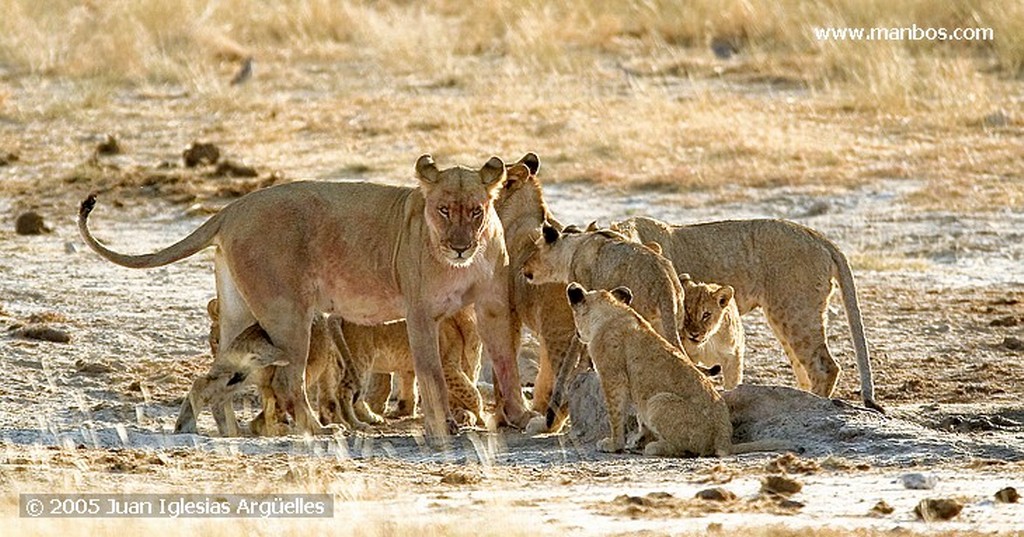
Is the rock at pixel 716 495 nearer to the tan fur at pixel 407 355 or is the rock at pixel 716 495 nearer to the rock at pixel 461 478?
the rock at pixel 461 478

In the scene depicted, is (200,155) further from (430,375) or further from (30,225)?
(430,375)

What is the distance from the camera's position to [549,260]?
38.0 ft

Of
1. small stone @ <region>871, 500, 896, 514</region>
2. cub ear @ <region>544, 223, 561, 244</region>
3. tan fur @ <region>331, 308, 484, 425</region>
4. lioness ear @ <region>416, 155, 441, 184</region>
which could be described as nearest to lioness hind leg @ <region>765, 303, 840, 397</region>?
cub ear @ <region>544, 223, 561, 244</region>

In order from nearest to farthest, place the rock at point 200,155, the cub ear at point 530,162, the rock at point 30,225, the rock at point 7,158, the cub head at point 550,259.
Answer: the cub head at point 550,259, the cub ear at point 530,162, the rock at point 30,225, the rock at point 200,155, the rock at point 7,158

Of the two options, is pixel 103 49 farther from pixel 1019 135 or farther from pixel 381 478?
pixel 381 478

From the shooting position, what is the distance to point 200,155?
62.2ft

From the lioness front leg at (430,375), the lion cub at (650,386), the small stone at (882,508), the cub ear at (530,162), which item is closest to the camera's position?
the small stone at (882,508)

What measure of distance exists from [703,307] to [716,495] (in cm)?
258

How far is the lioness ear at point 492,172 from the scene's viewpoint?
35.7 ft

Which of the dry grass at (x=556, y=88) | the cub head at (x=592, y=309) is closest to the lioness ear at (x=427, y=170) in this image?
the cub head at (x=592, y=309)

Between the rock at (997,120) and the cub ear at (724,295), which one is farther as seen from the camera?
the rock at (997,120)

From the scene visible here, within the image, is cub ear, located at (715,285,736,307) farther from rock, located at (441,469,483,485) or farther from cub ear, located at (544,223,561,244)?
rock, located at (441,469,483,485)

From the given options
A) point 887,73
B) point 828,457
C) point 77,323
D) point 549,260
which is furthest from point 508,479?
point 887,73

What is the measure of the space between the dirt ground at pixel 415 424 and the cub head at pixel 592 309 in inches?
21.6
